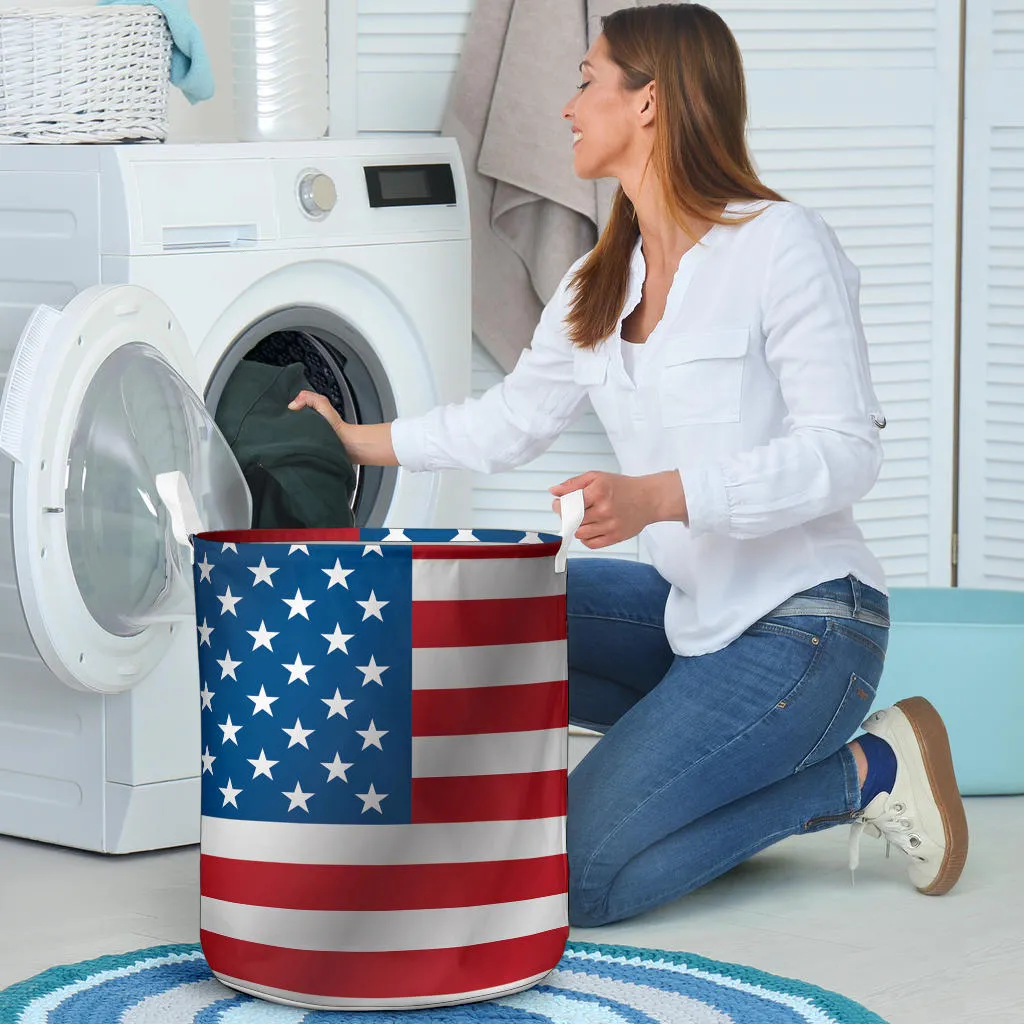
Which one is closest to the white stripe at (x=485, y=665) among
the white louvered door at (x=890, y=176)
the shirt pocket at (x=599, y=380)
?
the shirt pocket at (x=599, y=380)

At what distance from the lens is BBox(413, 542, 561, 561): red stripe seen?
149cm

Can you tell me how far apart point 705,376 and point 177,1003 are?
842 millimetres

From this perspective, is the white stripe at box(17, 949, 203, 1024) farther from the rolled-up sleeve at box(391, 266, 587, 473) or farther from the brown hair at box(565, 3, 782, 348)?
the brown hair at box(565, 3, 782, 348)

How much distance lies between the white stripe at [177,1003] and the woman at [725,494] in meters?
0.41

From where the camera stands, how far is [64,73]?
214 centimetres

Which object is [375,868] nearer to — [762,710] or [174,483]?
[174,483]

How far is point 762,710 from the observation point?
72.7 inches

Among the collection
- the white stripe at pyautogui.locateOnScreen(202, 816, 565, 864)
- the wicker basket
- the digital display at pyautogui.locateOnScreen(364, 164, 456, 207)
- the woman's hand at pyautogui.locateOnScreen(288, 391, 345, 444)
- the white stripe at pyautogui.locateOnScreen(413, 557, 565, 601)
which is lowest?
the white stripe at pyautogui.locateOnScreen(202, 816, 565, 864)

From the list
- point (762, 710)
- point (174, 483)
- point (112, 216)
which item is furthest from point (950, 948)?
point (112, 216)

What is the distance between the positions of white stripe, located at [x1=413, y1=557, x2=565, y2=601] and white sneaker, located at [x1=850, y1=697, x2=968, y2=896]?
2.03ft

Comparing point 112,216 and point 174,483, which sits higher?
point 112,216

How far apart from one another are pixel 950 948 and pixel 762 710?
1.00 ft

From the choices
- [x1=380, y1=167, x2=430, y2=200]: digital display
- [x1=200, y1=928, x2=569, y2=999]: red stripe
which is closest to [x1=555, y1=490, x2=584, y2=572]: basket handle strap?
[x1=200, y1=928, x2=569, y2=999]: red stripe

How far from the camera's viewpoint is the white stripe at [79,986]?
1549 millimetres
